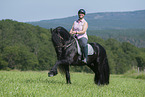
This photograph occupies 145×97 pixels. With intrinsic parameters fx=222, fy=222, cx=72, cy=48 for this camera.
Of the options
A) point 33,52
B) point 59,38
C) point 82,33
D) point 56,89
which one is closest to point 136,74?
point 82,33

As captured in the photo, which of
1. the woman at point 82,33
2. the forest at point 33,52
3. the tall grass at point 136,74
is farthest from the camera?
the forest at point 33,52

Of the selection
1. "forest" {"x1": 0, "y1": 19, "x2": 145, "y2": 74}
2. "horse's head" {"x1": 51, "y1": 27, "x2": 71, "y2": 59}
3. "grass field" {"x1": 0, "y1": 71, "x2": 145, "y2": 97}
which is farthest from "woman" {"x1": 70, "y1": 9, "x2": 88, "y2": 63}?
"forest" {"x1": 0, "y1": 19, "x2": 145, "y2": 74}

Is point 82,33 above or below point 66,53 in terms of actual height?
above

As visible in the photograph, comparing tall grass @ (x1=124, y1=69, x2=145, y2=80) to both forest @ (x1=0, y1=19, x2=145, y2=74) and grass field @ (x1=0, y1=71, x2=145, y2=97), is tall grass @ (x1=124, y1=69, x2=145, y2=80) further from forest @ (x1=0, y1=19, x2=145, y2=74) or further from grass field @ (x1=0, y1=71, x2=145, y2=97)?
forest @ (x1=0, y1=19, x2=145, y2=74)

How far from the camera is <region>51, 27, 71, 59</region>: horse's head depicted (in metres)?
9.16

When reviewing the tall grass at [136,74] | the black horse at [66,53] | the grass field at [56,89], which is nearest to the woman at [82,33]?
the black horse at [66,53]

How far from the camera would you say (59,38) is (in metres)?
9.26

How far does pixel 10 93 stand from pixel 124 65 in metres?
93.7

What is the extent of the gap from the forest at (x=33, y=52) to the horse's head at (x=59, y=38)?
54322 millimetres

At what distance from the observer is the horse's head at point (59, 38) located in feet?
30.0

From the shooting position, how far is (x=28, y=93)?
660 cm

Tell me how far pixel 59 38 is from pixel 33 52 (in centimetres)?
7770

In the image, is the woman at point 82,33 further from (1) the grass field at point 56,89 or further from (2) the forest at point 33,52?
(2) the forest at point 33,52

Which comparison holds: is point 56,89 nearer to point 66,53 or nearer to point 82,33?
point 66,53
